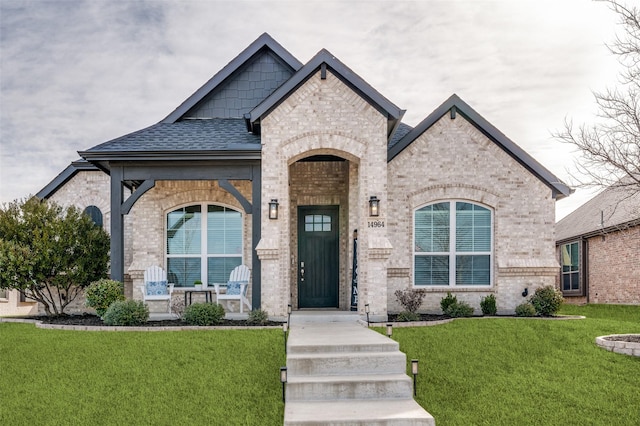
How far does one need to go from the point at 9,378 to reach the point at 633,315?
46.0ft

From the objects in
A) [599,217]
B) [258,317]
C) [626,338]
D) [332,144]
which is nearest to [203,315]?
[258,317]

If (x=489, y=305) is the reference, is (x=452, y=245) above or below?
above

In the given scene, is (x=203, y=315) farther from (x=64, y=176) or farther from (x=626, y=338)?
(x=64, y=176)

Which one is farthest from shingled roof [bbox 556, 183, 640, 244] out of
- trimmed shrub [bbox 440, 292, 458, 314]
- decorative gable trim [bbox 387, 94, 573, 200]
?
trimmed shrub [bbox 440, 292, 458, 314]

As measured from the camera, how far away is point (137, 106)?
16.7 meters

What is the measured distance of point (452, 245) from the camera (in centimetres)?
1427

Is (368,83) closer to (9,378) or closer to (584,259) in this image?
(9,378)

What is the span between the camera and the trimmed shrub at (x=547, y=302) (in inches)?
533

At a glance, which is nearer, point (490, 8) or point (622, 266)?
point (490, 8)

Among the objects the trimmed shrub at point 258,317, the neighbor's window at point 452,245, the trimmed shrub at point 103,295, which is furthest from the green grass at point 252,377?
the neighbor's window at point 452,245

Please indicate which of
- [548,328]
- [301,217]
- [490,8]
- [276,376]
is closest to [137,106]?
[301,217]

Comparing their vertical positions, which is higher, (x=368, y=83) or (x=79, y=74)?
(x=79, y=74)

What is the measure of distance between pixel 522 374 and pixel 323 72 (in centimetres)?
722

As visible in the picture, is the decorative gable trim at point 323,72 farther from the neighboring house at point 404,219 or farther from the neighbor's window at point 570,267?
the neighbor's window at point 570,267
